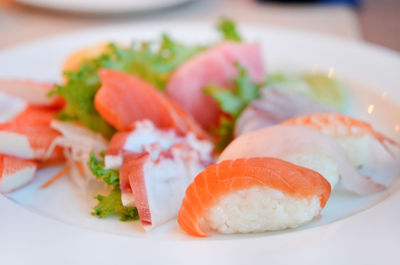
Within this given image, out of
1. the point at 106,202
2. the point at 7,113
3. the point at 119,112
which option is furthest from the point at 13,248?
the point at 7,113

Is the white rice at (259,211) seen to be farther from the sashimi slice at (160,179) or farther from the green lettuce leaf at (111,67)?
the green lettuce leaf at (111,67)

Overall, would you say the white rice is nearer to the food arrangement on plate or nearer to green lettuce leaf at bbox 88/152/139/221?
the food arrangement on plate

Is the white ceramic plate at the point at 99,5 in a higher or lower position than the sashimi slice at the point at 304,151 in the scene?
higher

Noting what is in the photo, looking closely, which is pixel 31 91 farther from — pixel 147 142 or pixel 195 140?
pixel 195 140

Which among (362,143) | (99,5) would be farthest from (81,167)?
(99,5)

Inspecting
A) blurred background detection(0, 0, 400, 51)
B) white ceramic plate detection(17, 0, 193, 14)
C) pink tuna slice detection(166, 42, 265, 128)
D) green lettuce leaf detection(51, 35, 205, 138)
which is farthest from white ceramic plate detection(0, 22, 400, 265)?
white ceramic plate detection(17, 0, 193, 14)

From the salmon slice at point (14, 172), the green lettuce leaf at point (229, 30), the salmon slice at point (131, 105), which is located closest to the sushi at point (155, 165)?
the salmon slice at point (131, 105)

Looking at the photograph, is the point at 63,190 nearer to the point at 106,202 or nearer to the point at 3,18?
the point at 106,202
